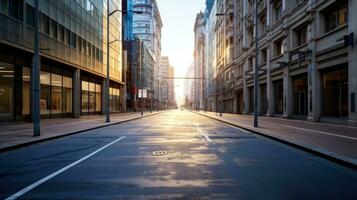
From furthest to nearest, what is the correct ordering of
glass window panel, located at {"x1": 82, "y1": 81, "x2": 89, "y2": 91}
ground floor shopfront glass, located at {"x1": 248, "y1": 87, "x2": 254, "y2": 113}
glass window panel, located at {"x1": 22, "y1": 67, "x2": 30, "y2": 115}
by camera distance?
ground floor shopfront glass, located at {"x1": 248, "y1": 87, "x2": 254, "y2": 113}, glass window panel, located at {"x1": 82, "y1": 81, "x2": 89, "y2": 91}, glass window panel, located at {"x1": 22, "y1": 67, "x2": 30, "y2": 115}

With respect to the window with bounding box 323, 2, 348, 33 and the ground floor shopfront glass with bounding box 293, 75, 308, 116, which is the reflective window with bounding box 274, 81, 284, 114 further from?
the window with bounding box 323, 2, 348, 33

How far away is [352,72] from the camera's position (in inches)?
904

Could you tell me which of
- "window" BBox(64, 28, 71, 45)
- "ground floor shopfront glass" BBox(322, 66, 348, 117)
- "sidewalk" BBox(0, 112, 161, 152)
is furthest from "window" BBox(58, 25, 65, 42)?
"ground floor shopfront glass" BBox(322, 66, 348, 117)

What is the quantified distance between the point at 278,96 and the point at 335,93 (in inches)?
550

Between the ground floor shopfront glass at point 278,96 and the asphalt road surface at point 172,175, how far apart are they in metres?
28.3

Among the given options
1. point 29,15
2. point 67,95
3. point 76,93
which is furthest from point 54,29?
point 76,93

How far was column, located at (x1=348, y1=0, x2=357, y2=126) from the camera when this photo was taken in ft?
74.2

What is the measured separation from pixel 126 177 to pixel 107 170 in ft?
3.35

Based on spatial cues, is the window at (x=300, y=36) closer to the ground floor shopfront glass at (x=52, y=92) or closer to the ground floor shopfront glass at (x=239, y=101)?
the ground floor shopfront glass at (x=52, y=92)

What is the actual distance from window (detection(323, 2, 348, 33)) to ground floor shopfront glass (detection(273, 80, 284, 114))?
1240 cm

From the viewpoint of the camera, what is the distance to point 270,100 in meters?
41.8

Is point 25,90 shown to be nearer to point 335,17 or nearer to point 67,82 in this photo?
point 67,82

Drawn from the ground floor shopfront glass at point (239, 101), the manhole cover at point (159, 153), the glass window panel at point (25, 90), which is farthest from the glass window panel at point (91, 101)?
the manhole cover at point (159, 153)

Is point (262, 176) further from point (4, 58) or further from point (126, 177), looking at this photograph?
point (4, 58)
